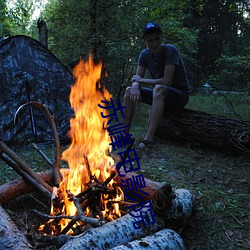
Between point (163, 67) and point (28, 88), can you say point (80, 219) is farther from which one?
point (28, 88)

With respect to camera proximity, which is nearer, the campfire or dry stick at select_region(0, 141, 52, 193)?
the campfire

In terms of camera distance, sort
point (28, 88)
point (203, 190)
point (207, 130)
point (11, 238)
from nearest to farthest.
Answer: point (11, 238) → point (203, 190) → point (207, 130) → point (28, 88)

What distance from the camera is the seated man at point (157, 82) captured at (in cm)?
396

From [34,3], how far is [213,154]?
93.8 feet

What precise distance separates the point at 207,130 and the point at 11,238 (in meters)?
3.37

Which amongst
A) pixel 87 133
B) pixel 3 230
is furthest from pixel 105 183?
pixel 3 230

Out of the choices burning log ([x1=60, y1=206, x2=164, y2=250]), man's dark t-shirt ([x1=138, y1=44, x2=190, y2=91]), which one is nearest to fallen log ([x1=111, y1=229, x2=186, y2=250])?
burning log ([x1=60, y1=206, x2=164, y2=250])

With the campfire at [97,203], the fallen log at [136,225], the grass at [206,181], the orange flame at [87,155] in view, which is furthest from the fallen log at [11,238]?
the grass at [206,181]

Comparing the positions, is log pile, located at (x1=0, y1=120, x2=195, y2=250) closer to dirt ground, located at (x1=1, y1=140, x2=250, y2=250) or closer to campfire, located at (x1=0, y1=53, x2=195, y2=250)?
campfire, located at (x1=0, y1=53, x2=195, y2=250)

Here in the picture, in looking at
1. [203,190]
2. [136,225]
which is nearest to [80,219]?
[136,225]

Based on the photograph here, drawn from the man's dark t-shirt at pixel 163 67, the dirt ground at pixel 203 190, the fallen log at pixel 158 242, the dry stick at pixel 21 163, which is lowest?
the dirt ground at pixel 203 190

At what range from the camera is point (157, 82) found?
13.5ft

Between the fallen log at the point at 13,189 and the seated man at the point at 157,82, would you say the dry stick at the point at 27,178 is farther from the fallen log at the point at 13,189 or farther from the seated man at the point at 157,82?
the seated man at the point at 157,82

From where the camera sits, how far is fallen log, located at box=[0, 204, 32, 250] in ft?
5.45
